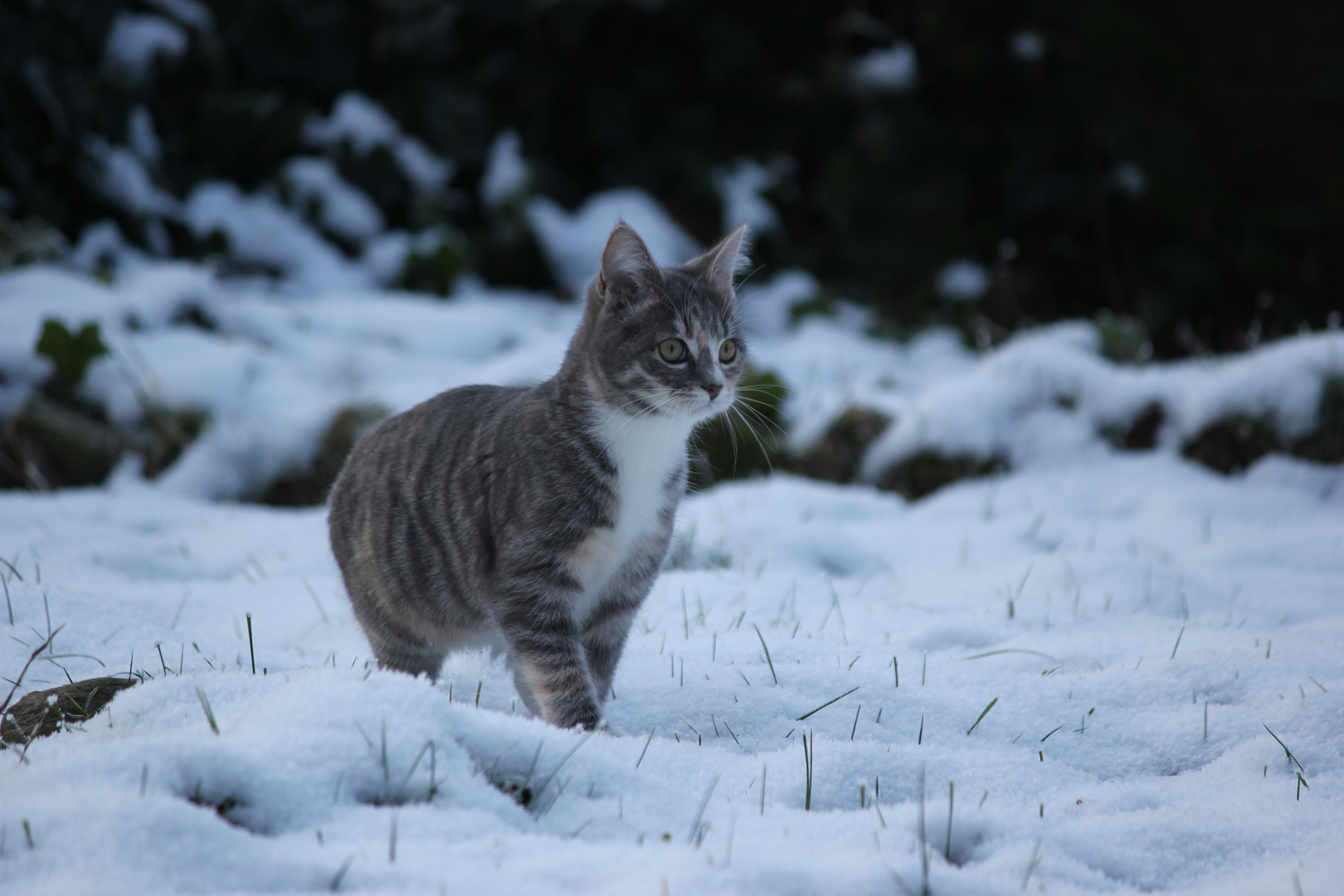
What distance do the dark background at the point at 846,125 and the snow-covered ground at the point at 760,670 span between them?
132 cm

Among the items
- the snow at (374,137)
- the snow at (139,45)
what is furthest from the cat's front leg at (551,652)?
the snow at (139,45)

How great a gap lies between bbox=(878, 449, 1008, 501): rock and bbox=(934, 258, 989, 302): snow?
7.36ft

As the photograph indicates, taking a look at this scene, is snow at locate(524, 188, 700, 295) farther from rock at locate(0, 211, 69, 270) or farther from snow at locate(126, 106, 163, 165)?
rock at locate(0, 211, 69, 270)

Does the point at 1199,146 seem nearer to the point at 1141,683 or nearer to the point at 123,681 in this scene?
the point at 1141,683

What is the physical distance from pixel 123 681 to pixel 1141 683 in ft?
7.98

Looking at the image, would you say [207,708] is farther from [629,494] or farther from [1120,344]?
[1120,344]

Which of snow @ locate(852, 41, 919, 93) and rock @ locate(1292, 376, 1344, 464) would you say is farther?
snow @ locate(852, 41, 919, 93)

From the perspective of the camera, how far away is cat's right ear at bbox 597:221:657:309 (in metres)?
2.58

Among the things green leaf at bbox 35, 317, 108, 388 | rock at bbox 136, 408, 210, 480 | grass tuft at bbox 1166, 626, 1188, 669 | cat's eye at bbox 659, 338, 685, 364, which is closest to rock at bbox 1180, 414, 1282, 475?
grass tuft at bbox 1166, 626, 1188, 669

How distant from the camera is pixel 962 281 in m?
6.57

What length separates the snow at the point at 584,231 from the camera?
651 cm

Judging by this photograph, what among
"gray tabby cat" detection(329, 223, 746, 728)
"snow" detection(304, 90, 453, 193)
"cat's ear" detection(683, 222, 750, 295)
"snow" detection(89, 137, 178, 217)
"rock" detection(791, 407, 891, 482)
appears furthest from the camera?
"snow" detection(304, 90, 453, 193)

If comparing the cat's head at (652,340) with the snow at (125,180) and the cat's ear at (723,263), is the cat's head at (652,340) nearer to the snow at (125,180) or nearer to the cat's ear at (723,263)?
the cat's ear at (723,263)

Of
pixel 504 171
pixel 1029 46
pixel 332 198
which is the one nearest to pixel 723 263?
pixel 504 171
